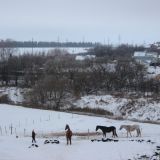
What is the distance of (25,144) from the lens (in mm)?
24750

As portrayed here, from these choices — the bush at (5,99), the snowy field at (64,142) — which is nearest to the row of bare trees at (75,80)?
the bush at (5,99)

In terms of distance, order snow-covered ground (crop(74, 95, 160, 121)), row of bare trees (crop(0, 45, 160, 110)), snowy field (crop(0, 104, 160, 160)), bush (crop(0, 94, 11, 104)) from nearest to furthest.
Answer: snowy field (crop(0, 104, 160, 160))
snow-covered ground (crop(74, 95, 160, 121))
bush (crop(0, 94, 11, 104))
row of bare trees (crop(0, 45, 160, 110))

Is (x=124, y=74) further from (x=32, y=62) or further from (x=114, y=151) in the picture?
(x=114, y=151)

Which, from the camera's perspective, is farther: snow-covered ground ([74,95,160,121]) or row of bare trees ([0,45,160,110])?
row of bare trees ([0,45,160,110])

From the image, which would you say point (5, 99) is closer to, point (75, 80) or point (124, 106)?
point (75, 80)

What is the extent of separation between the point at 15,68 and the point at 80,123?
44488mm

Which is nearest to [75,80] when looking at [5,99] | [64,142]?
[5,99]

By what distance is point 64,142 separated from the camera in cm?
2530

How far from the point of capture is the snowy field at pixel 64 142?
22.3 metres

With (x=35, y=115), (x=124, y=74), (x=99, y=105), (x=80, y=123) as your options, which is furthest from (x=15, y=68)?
(x=80, y=123)

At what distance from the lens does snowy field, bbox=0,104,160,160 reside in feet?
73.0

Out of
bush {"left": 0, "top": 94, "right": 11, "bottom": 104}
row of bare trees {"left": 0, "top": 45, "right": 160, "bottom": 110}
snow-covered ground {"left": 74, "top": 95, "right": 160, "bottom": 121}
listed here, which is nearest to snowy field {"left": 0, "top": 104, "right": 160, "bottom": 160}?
snow-covered ground {"left": 74, "top": 95, "right": 160, "bottom": 121}

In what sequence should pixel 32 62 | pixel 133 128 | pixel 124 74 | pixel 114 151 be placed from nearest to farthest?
1. pixel 114 151
2. pixel 133 128
3. pixel 124 74
4. pixel 32 62

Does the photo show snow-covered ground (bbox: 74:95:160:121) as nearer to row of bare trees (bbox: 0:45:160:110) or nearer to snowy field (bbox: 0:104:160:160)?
row of bare trees (bbox: 0:45:160:110)
